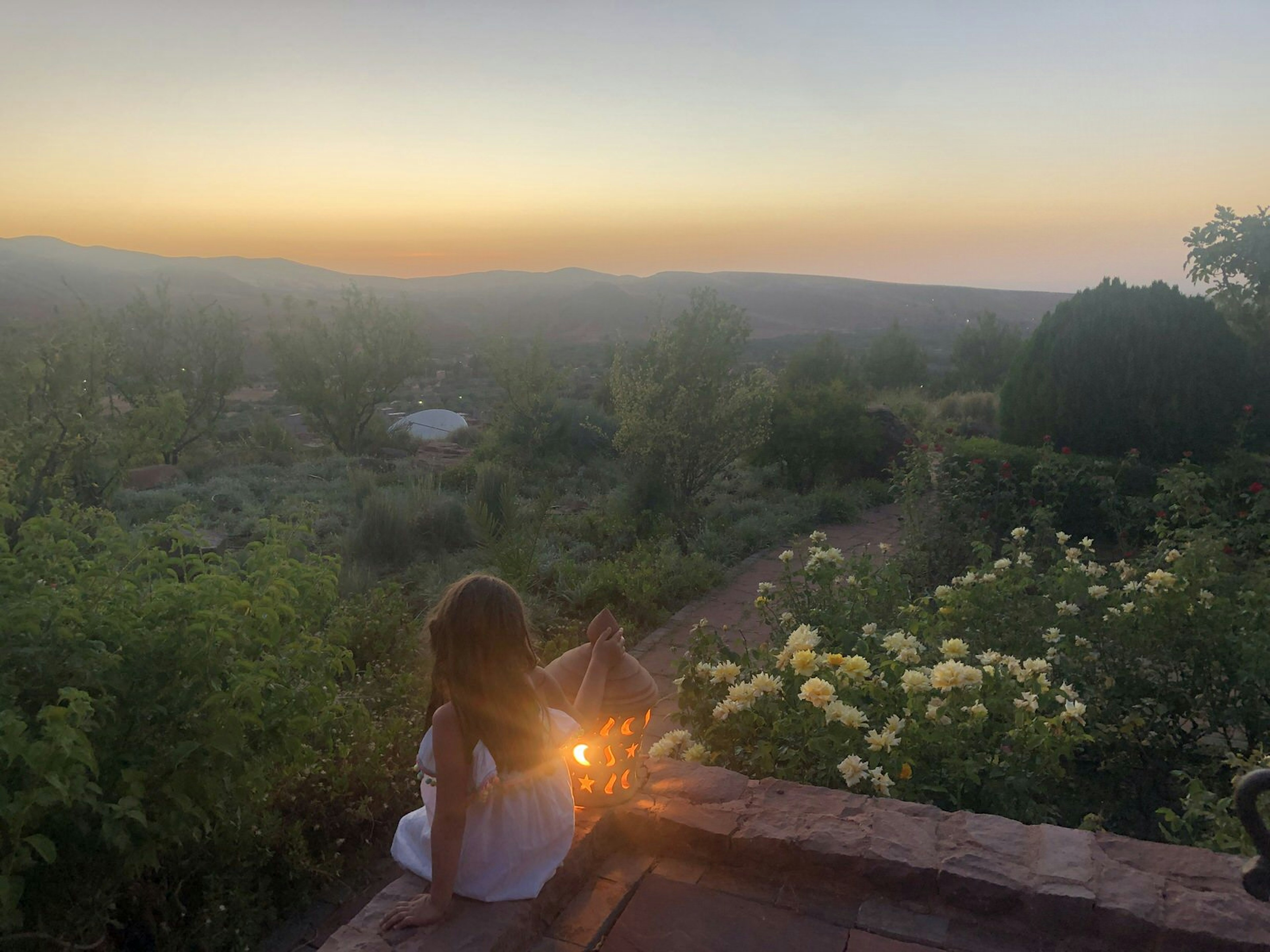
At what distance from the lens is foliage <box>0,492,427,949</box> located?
6.42 ft

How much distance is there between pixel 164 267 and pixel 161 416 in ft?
231

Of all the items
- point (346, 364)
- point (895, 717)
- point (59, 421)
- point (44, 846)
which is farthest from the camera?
point (346, 364)

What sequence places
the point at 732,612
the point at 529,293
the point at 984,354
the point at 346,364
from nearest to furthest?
the point at 732,612
the point at 346,364
the point at 984,354
the point at 529,293

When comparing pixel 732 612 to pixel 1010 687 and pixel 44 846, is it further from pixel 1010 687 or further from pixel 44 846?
pixel 44 846

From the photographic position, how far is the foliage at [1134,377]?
8.03m

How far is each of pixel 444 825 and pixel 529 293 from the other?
80.5 meters

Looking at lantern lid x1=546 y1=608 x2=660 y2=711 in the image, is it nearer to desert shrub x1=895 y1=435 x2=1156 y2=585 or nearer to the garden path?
the garden path

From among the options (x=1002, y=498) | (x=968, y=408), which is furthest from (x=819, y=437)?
(x=968, y=408)

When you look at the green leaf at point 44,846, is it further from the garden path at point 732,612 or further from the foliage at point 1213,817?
the foliage at point 1213,817

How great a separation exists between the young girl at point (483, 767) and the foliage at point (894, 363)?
21839 mm

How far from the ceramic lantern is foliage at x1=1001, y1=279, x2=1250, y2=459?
7.47m

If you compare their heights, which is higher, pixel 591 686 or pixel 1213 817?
pixel 591 686

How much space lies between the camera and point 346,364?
16.1 metres


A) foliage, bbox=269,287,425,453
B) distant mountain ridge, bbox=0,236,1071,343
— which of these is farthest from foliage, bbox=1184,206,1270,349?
distant mountain ridge, bbox=0,236,1071,343
